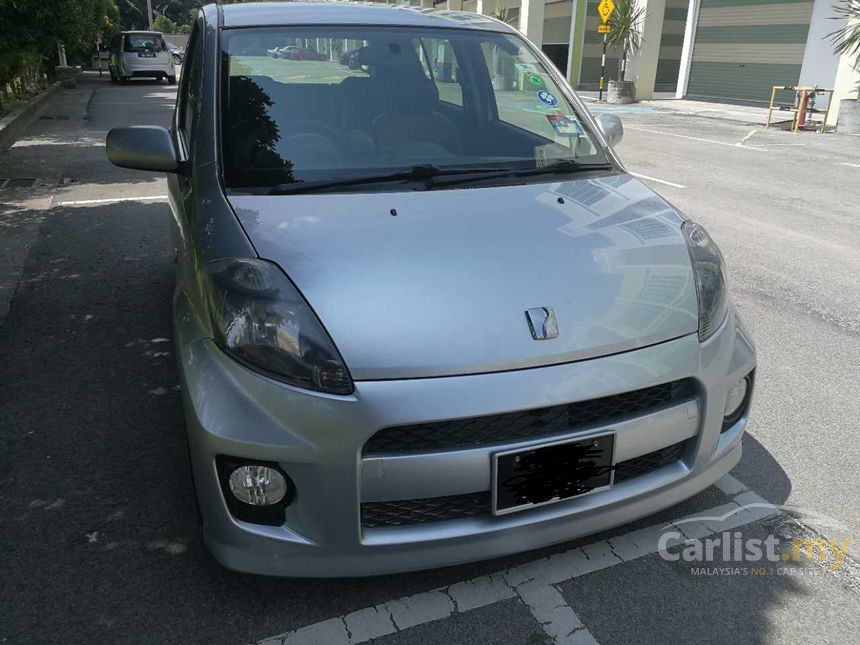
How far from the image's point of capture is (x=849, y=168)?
1046 cm

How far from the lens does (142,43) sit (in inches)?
1005

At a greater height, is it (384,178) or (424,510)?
(384,178)

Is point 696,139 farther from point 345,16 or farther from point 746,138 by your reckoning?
point 345,16

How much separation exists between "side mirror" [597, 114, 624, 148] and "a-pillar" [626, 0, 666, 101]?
73.1 feet

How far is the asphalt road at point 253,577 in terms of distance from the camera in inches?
81.7

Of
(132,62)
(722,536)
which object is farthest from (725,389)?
(132,62)

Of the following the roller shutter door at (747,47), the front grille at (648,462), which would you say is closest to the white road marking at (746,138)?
the roller shutter door at (747,47)

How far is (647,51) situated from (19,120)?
1937 cm

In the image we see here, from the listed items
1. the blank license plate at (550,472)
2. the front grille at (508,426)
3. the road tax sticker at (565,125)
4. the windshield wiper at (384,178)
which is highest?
the road tax sticker at (565,125)

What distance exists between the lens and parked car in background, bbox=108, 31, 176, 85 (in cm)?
2514

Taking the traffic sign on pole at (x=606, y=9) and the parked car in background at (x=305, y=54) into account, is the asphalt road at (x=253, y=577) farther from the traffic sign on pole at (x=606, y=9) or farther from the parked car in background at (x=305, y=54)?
the traffic sign on pole at (x=606, y=9)

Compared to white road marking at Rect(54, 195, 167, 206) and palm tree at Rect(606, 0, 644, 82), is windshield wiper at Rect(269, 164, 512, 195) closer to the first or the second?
white road marking at Rect(54, 195, 167, 206)

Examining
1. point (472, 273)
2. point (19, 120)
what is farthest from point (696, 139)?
point (472, 273)

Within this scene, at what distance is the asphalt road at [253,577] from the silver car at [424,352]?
0.82ft
